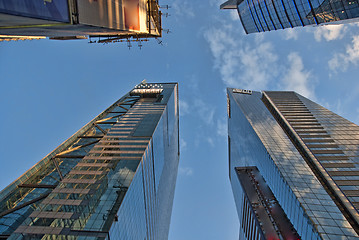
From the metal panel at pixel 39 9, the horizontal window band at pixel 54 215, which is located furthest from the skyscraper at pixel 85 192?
the metal panel at pixel 39 9

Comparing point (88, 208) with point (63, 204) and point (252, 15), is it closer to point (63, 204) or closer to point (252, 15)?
point (63, 204)

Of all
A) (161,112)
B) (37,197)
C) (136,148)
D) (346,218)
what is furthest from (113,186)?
(346,218)

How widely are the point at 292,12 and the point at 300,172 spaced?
4374cm

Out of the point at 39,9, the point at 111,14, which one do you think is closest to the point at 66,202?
the point at 111,14

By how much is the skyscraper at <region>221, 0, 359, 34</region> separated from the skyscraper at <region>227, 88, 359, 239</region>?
38958 millimetres

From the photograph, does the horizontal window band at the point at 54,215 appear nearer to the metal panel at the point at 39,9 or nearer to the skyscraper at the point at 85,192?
the skyscraper at the point at 85,192

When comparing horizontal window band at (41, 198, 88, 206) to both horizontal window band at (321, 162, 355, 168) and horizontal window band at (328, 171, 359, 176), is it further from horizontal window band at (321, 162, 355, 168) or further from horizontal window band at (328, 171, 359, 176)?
horizontal window band at (321, 162, 355, 168)

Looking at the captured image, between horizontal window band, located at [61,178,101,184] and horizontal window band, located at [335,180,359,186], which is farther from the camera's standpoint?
horizontal window band, located at [335,180,359,186]

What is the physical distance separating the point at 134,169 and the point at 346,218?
48.0 meters

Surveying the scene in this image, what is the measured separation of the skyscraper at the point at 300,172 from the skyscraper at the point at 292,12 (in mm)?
38958

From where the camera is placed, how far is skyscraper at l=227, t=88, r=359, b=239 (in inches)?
1838

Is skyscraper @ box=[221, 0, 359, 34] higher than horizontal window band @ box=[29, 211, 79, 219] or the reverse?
higher

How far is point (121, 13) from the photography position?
2023cm

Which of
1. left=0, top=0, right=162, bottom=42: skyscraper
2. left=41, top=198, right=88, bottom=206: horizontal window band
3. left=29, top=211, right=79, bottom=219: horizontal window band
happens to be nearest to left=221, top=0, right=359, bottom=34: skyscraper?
left=0, top=0, right=162, bottom=42: skyscraper
